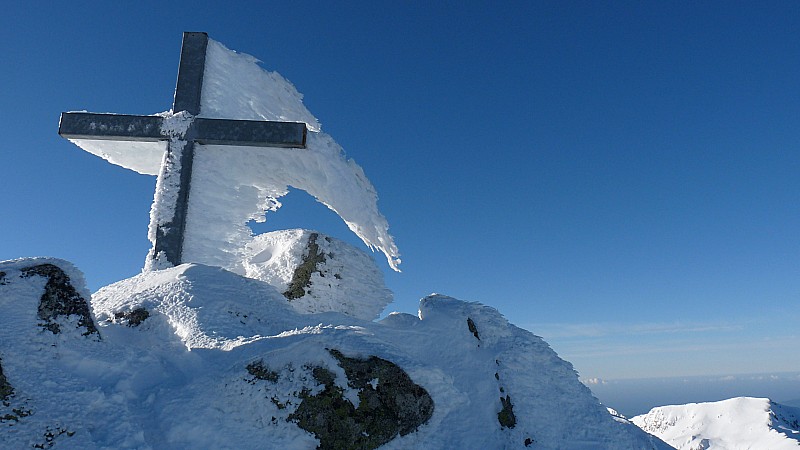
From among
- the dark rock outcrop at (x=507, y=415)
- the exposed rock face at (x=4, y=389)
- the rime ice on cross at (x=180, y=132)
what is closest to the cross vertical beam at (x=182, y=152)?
the rime ice on cross at (x=180, y=132)

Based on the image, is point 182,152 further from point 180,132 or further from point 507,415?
point 507,415

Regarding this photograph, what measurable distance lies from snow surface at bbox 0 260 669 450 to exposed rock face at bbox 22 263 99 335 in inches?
3.8

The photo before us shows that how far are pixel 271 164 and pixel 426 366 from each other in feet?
20.7

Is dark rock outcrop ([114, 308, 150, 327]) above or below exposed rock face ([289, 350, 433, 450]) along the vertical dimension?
above

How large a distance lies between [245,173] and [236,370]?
6.05m

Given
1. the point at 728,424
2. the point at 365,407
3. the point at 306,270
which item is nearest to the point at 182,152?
the point at 306,270

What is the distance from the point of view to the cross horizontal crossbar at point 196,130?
10070 mm

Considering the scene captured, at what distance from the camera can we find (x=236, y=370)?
5.52 m

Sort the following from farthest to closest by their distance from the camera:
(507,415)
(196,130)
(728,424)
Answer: (728,424) < (196,130) < (507,415)

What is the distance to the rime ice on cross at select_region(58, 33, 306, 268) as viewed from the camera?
9.73 meters

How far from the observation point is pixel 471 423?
247 inches

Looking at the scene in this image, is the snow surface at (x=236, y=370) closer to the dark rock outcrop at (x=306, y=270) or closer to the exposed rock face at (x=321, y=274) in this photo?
the dark rock outcrop at (x=306, y=270)

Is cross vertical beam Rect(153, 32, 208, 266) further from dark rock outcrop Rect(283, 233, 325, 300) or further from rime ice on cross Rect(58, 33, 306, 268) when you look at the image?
dark rock outcrop Rect(283, 233, 325, 300)

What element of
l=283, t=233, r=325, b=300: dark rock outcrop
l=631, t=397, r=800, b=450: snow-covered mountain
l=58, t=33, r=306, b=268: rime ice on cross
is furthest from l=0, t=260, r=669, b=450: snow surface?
l=631, t=397, r=800, b=450: snow-covered mountain
